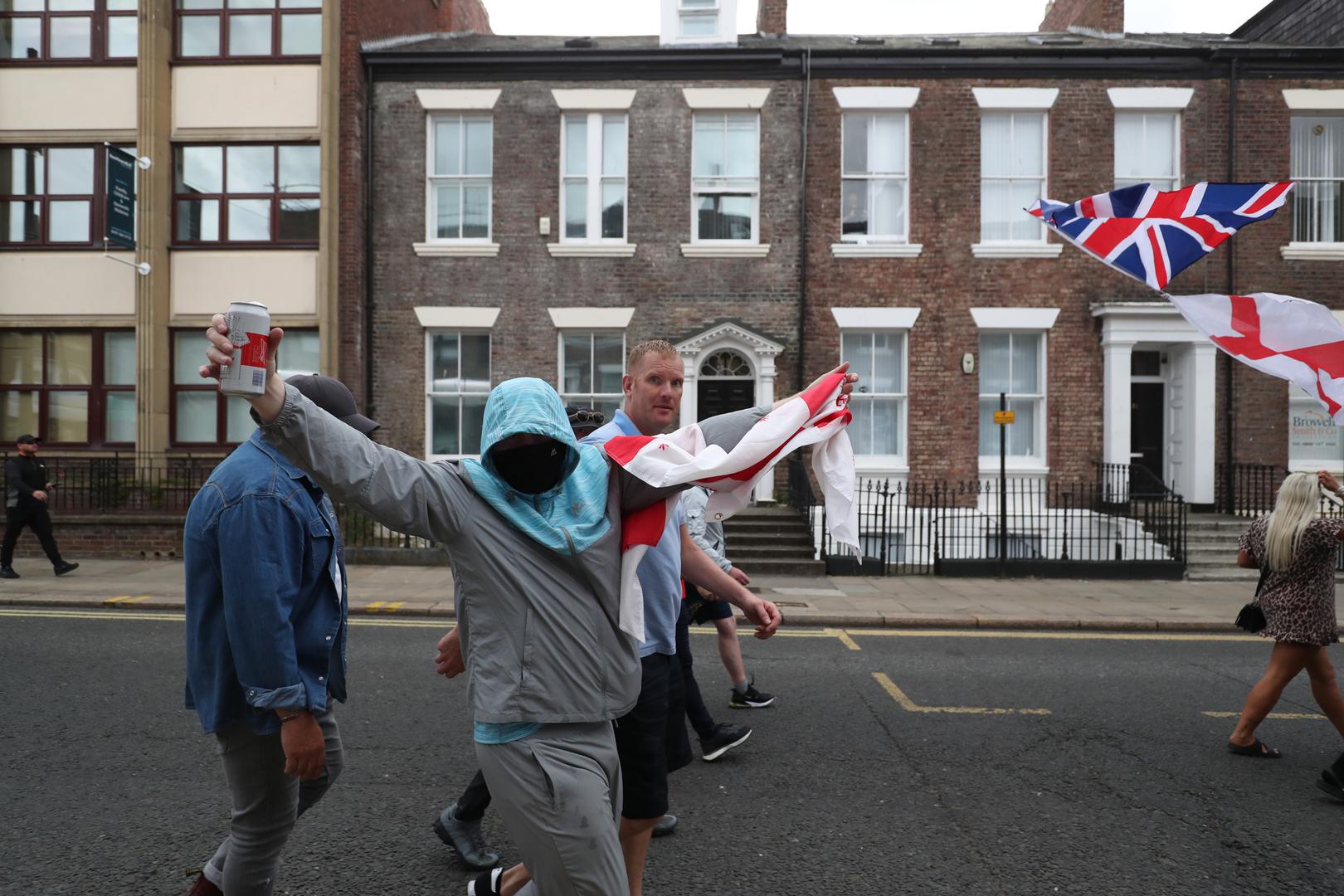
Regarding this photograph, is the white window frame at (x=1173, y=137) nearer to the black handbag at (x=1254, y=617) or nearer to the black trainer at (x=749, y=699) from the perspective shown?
the black handbag at (x=1254, y=617)

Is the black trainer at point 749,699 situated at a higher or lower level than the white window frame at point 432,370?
lower

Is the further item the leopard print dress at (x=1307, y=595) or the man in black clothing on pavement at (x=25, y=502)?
the man in black clothing on pavement at (x=25, y=502)

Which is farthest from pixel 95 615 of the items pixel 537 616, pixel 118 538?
pixel 537 616

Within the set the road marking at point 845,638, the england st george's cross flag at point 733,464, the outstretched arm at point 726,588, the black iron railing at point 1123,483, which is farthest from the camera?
the black iron railing at point 1123,483

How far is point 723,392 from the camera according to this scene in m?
15.8

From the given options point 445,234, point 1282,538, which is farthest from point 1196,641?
point 445,234

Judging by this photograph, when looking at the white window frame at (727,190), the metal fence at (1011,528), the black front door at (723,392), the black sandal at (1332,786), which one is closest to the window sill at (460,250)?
the white window frame at (727,190)

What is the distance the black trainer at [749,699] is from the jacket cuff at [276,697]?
391 cm

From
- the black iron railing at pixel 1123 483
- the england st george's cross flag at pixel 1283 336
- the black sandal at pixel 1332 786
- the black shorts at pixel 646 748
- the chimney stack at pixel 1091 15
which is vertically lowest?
the black sandal at pixel 1332 786

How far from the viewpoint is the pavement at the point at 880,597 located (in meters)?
9.78

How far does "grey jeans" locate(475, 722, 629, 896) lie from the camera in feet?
7.54

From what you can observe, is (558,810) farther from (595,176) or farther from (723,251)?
(595,176)

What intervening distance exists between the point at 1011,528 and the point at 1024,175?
606 cm

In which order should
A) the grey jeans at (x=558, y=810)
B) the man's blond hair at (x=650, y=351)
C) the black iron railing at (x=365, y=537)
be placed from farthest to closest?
the black iron railing at (x=365, y=537) < the man's blond hair at (x=650, y=351) < the grey jeans at (x=558, y=810)
